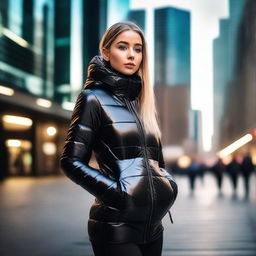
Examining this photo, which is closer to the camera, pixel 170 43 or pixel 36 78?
pixel 36 78

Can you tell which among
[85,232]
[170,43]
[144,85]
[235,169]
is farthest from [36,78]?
[170,43]

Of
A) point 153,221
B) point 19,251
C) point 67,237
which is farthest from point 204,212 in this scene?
point 153,221

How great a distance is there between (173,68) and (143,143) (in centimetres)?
17916

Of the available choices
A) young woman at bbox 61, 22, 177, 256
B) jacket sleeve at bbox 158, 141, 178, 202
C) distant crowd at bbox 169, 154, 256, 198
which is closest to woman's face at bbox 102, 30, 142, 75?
young woman at bbox 61, 22, 177, 256

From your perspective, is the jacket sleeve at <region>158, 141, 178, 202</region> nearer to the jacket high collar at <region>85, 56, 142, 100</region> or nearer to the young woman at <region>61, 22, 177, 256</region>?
the young woman at <region>61, 22, 177, 256</region>

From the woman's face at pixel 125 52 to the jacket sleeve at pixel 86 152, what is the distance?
190 mm

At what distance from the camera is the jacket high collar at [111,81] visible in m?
2.00

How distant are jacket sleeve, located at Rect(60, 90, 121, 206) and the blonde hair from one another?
0.22 m

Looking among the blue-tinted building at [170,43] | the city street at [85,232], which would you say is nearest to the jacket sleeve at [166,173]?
the city street at [85,232]

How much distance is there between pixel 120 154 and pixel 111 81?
0.33m

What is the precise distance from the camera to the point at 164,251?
631cm

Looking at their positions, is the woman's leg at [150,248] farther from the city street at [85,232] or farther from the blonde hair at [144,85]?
the city street at [85,232]

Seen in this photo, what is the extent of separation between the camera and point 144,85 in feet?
6.95

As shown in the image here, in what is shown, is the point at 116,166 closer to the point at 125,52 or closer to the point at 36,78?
the point at 125,52
